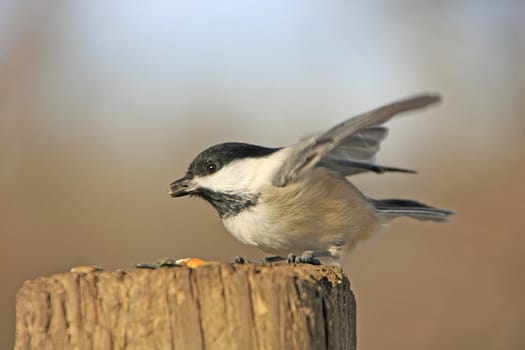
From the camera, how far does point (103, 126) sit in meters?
6.49

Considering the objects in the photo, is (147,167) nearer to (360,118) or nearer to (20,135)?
(20,135)

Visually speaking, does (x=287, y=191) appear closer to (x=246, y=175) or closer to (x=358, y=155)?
(x=246, y=175)

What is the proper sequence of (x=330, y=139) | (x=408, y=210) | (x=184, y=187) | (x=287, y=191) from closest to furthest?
(x=330, y=139) → (x=287, y=191) → (x=184, y=187) → (x=408, y=210)

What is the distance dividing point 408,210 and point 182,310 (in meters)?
2.02

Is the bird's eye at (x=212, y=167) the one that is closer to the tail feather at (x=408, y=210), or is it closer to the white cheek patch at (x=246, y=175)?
the white cheek patch at (x=246, y=175)

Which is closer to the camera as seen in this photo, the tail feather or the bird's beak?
the bird's beak

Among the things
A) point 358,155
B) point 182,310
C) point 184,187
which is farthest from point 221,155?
point 182,310

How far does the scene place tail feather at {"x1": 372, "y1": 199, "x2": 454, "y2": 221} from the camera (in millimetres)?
3352

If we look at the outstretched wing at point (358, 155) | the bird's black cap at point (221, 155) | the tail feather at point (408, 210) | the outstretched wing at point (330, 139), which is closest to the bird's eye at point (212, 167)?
the bird's black cap at point (221, 155)

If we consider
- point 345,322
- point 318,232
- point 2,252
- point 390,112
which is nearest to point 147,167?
point 2,252

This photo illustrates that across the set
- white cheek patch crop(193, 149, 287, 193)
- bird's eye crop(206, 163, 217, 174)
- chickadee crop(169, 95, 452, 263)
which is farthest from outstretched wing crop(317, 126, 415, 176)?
bird's eye crop(206, 163, 217, 174)

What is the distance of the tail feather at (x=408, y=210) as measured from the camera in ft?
11.0

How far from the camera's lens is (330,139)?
8.79 feet

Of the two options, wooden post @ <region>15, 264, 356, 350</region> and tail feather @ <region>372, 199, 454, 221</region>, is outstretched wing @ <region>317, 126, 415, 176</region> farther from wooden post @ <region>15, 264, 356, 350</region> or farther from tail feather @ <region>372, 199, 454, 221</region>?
wooden post @ <region>15, 264, 356, 350</region>
